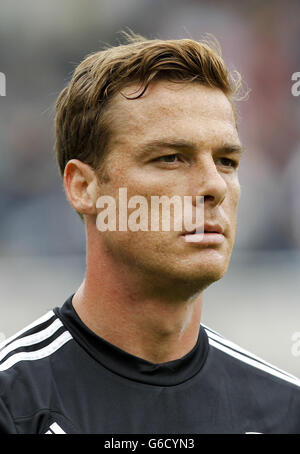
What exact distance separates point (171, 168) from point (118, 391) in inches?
30.7

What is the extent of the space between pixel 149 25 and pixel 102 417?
721cm

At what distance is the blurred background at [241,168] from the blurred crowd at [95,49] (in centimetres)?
1

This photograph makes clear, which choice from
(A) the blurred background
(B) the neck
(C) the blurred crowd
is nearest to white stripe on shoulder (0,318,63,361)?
(B) the neck

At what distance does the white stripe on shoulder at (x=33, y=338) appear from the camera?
7.91 feet

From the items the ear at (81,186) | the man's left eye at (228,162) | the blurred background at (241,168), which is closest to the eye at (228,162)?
the man's left eye at (228,162)

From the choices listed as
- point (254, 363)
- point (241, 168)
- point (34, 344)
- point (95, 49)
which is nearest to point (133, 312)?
point (34, 344)

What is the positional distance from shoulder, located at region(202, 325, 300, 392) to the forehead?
33.9 inches

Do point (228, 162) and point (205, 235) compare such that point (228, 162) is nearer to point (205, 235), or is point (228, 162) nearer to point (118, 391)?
point (205, 235)

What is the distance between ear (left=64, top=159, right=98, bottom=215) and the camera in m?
2.43

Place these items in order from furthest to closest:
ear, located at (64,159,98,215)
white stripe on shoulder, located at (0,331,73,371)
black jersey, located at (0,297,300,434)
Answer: ear, located at (64,159,98,215) → white stripe on shoulder, located at (0,331,73,371) → black jersey, located at (0,297,300,434)

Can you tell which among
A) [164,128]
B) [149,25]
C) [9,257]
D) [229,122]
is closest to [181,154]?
[164,128]

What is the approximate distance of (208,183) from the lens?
87.2 inches

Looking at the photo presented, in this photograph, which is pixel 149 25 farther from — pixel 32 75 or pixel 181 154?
pixel 181 154

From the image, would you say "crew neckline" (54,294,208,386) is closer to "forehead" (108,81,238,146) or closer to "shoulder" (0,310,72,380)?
"shoulder" (0,310,72,380)
